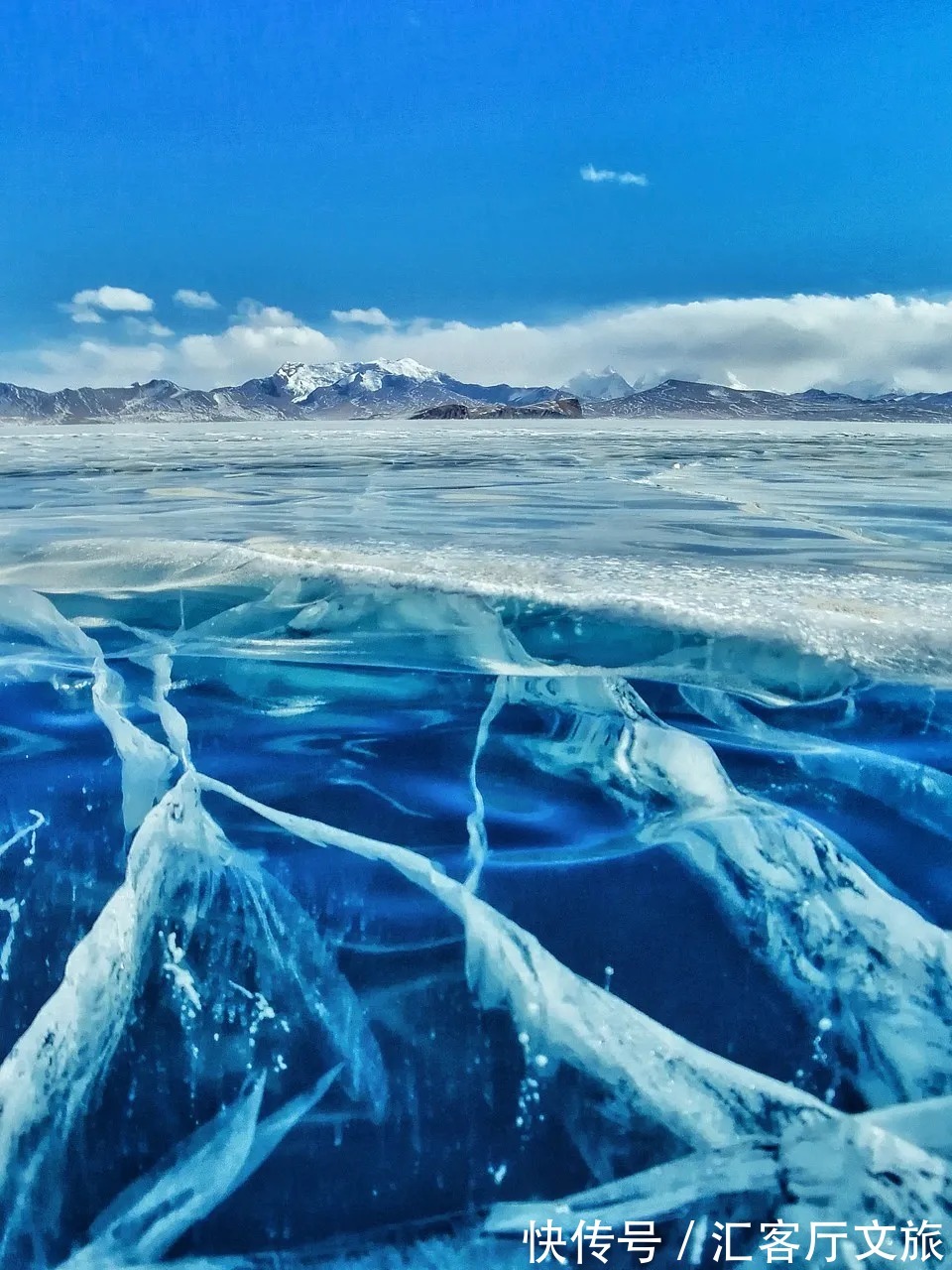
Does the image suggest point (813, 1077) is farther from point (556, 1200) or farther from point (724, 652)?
point (724, 652)

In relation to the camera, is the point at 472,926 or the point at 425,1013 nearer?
the point at 425,1013

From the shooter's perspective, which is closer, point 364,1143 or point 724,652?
point 364,1143

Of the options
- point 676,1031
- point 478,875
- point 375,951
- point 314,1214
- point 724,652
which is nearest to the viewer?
point 314,1214

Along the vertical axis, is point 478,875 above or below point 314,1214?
above

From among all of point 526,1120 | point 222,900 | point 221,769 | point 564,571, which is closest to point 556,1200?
point 526,1120

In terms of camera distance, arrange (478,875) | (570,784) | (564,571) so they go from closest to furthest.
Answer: (478,875)
(570,784)
(564,571)

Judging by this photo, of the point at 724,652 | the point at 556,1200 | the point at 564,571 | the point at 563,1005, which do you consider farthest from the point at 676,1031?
the point at 564,571

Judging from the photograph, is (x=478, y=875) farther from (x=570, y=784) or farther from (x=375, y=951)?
(x=570, y=784)

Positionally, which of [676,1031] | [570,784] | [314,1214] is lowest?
[314,1214]
